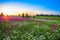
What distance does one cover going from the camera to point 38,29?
2.85 meters

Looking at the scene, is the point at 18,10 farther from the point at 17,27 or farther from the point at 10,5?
the point at 17,27

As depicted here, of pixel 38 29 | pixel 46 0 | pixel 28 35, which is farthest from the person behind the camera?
pixel 46 0

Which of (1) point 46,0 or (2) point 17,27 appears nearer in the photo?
(2) point 17,27

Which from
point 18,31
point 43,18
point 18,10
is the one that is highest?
point 18,10

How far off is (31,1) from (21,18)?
0.47 meters

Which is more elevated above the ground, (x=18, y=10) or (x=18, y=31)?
(x=18, y=10)

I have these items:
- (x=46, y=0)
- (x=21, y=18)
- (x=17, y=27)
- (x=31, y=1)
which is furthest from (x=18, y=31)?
(x=46, y=0)

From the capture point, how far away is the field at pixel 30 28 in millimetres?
2699

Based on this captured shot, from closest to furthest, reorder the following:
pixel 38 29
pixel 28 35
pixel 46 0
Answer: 1. pixel 28 35
2. pixel 38 29
3. pixel 46 0

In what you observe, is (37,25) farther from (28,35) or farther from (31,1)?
(31,1)

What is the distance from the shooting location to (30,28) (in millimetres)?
2848

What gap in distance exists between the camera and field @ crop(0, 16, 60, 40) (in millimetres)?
2699

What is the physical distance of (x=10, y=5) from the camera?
9.62 ft

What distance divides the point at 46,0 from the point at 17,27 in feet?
3.15
